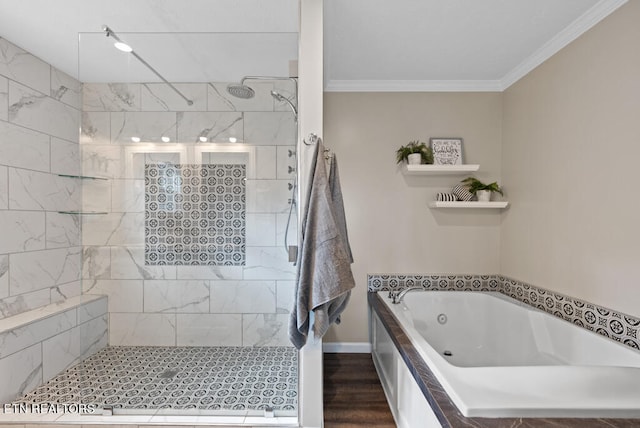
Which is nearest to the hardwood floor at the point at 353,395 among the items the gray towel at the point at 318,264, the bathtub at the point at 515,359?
the bathtub at the point at 515,359

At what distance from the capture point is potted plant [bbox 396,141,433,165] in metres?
2.39

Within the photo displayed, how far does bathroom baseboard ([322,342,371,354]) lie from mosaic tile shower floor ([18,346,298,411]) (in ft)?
2.59

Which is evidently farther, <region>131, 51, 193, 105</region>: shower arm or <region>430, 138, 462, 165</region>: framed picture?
<region>430, 138, 462, 165</region>: framed picture

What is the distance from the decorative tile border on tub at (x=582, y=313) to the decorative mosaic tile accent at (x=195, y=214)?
2.13 meters

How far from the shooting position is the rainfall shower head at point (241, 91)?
1906 millimetres

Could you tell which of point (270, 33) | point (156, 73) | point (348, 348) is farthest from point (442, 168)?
point (156, 73)

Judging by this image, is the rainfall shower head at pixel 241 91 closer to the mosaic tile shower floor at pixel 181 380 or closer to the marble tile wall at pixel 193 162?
the marble tile wall at pixel 193 162

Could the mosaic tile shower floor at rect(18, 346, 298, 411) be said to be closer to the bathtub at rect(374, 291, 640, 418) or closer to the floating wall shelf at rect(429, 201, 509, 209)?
the bathtub at rect(374, 291, 640, 418)

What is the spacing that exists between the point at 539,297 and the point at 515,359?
479 mm

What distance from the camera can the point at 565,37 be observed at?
5.94 ft

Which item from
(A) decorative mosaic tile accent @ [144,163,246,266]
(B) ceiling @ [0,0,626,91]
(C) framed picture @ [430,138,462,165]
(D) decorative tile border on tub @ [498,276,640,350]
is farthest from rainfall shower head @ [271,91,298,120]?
(D) decorative tile border on tub @ [498,276,640,350]

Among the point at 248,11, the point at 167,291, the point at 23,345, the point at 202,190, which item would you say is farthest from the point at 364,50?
the point at 23,345

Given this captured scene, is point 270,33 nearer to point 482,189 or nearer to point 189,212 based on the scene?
point 189,212

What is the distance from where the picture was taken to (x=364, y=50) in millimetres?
2043
